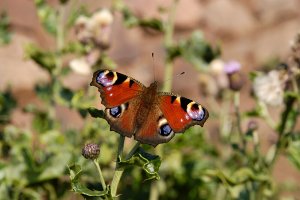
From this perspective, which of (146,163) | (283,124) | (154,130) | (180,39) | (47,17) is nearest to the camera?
(146,163)

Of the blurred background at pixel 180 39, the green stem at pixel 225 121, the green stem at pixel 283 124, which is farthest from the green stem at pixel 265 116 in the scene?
the blurred background at pixel 180 39

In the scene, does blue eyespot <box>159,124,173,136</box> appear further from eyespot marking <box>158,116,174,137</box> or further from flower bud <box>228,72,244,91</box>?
flower bud <box>228,72,244,91</box>

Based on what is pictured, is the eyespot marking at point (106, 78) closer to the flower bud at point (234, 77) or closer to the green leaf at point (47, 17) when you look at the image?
the flower bud at point (234, 77)

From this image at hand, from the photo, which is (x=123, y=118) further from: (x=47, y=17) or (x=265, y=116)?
(x=47, y=17)

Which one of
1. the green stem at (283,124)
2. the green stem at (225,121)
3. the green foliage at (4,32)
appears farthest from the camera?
the green stem at (225,121)

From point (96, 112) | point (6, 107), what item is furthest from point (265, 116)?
point (6, 107)

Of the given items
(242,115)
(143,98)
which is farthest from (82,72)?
(143,98)

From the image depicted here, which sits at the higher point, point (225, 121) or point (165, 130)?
point (165, 130)
